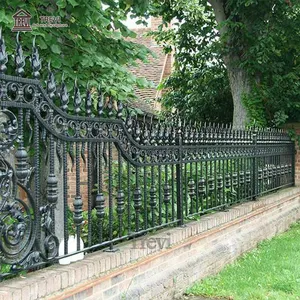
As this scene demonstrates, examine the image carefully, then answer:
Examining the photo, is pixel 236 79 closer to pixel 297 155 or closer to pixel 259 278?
pixel 297 155

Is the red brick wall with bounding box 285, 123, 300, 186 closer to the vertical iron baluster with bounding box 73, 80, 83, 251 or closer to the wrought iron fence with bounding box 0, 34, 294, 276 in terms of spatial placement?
the wrought iron fence with bounding box 0, 34, 294, 276

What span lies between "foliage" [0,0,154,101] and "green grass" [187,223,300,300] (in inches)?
89.1

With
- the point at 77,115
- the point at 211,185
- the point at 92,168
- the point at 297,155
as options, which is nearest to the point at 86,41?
the point at 92,168

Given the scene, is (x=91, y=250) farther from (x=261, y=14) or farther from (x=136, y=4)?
(x=261, y=14)

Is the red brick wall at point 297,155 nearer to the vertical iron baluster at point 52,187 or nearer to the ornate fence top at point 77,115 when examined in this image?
the ornate fence top at point 77,115

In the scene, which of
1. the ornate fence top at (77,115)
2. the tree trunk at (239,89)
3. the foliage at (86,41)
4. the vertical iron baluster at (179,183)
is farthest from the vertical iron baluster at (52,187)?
the tree trunk at (239,89)

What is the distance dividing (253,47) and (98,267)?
736 cm

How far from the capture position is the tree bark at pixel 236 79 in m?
10.6

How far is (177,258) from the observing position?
4738 millimetres

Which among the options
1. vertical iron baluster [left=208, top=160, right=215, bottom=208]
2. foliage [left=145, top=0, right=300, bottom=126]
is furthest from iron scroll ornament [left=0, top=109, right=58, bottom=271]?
foliage [left=145, top=0, right=300, bottom=126]

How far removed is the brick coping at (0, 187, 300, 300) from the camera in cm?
295

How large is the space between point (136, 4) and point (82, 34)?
3.04 ft

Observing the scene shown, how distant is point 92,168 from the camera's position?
4488mm

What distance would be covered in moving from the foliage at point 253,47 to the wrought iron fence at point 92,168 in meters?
2.86
